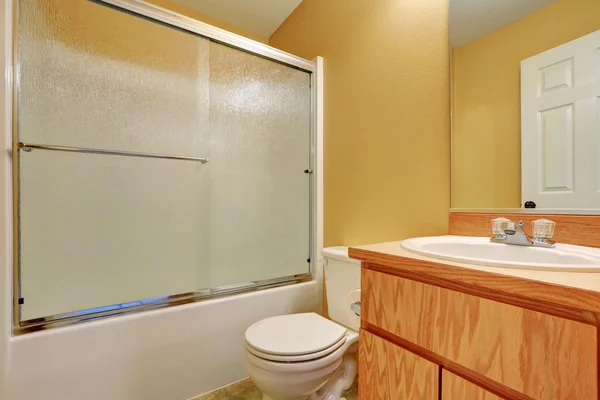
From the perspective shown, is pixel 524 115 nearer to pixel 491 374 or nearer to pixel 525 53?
pixel 525 53

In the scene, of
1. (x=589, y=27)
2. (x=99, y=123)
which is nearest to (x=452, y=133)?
(x=589, y=27)

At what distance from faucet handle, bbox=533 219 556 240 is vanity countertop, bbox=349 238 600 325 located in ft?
1.03

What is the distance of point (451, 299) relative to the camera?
0.59 m

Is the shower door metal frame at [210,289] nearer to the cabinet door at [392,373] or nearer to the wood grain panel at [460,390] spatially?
the cabinet door at [392,373]

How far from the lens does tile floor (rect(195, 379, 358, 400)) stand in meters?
1.34

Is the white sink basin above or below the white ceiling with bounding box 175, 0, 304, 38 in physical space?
below

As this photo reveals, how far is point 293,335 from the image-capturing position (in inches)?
44.4

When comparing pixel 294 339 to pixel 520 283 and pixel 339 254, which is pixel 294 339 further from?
pixel 520 283

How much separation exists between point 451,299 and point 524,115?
75cm

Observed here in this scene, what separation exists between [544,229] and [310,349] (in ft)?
2.75

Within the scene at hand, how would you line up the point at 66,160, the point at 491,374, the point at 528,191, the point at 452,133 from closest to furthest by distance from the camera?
the point at 491,374 → the point at 528,191 → the point at 452,133 → the point at 66,160

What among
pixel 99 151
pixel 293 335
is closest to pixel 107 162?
pixel 99 151

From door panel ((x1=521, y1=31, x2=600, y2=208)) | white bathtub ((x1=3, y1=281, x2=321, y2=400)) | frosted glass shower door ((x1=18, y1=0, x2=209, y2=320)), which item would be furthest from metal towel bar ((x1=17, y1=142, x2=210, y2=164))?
door panel ((x1=521, y1=31, x2=600, y2=208))

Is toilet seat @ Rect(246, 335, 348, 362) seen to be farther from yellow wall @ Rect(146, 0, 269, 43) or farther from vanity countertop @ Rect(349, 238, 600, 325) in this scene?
yellow wall @ Rect(146, 0, 269, 43)
